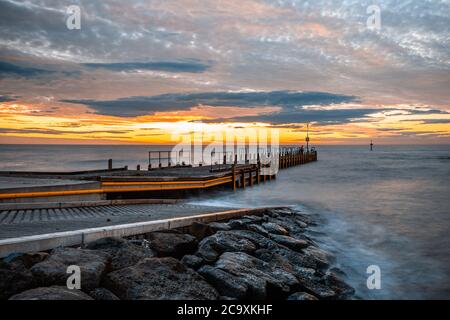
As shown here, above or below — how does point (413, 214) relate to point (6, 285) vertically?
below

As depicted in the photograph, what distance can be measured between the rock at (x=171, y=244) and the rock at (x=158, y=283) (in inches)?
42.9

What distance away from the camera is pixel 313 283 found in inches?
286

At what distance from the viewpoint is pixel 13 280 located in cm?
478

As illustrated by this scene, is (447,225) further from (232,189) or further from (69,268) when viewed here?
(69,268)

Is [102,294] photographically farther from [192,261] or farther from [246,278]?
[246,278]

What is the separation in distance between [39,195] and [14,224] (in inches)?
183

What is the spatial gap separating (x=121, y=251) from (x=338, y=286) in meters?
4.41

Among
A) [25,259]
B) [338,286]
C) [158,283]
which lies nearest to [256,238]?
[338,286]

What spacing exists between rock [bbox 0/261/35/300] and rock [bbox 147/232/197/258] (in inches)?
97.7

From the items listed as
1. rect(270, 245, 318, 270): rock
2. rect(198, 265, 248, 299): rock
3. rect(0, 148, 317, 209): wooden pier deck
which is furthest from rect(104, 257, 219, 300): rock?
rect(0, 148, 317, 209): wooden pier deck
